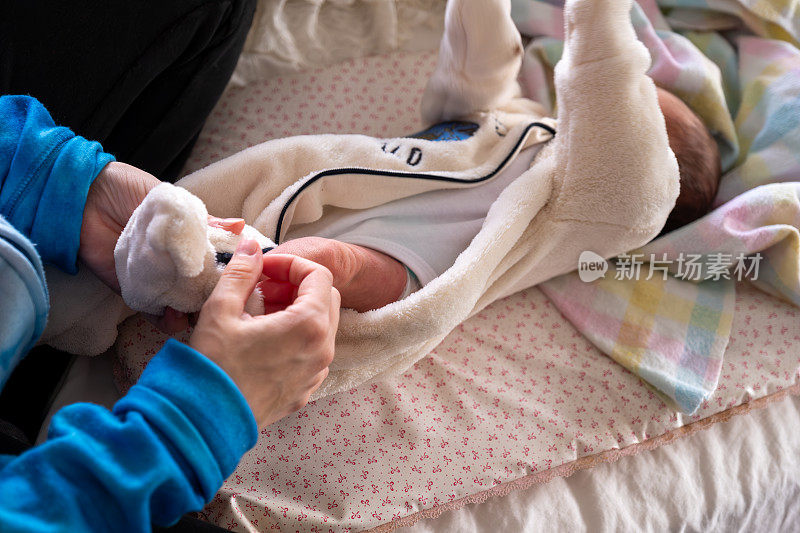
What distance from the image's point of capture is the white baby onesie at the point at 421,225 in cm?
98

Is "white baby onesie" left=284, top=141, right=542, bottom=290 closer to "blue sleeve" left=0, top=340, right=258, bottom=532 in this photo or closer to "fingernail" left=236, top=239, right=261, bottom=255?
"fingernail" left=236, top=239, right=261, bottom=255

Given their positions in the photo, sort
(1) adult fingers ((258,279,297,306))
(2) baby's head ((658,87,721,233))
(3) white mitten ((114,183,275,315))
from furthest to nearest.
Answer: (2) baby's head ((658,87,721,233)) → (1) adult fingers ((258,279,297,306)) → (3) white mitten ((114,183,275,315))

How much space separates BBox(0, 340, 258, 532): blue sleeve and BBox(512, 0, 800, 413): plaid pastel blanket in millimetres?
708

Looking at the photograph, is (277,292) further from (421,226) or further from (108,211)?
(421,226)

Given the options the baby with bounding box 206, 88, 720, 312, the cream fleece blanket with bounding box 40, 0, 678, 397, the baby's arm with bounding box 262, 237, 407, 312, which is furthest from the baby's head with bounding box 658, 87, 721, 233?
the baby's arm with bounding box 262, 237, 407, 312

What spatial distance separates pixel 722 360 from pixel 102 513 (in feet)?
3.14

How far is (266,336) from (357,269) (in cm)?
30

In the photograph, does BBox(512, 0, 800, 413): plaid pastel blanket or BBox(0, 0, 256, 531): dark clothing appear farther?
BBox(512, 0, 800, 413): plaid pastel blanket

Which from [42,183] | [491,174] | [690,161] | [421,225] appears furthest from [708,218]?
[42,183]

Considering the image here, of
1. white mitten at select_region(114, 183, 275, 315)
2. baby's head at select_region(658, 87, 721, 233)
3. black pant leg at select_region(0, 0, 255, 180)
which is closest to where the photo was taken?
white mitten at select_region(114, 183, 275, 315)

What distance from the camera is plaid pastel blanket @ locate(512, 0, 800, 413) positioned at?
105 cm

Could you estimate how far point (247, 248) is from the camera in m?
0.67

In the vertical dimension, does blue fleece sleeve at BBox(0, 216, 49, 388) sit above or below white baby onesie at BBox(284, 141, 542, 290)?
above

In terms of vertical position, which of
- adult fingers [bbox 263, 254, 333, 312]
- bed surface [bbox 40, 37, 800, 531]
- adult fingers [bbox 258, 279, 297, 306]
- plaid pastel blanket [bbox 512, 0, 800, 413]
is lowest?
bed surface [bbox 40, 37, 800, 531]
